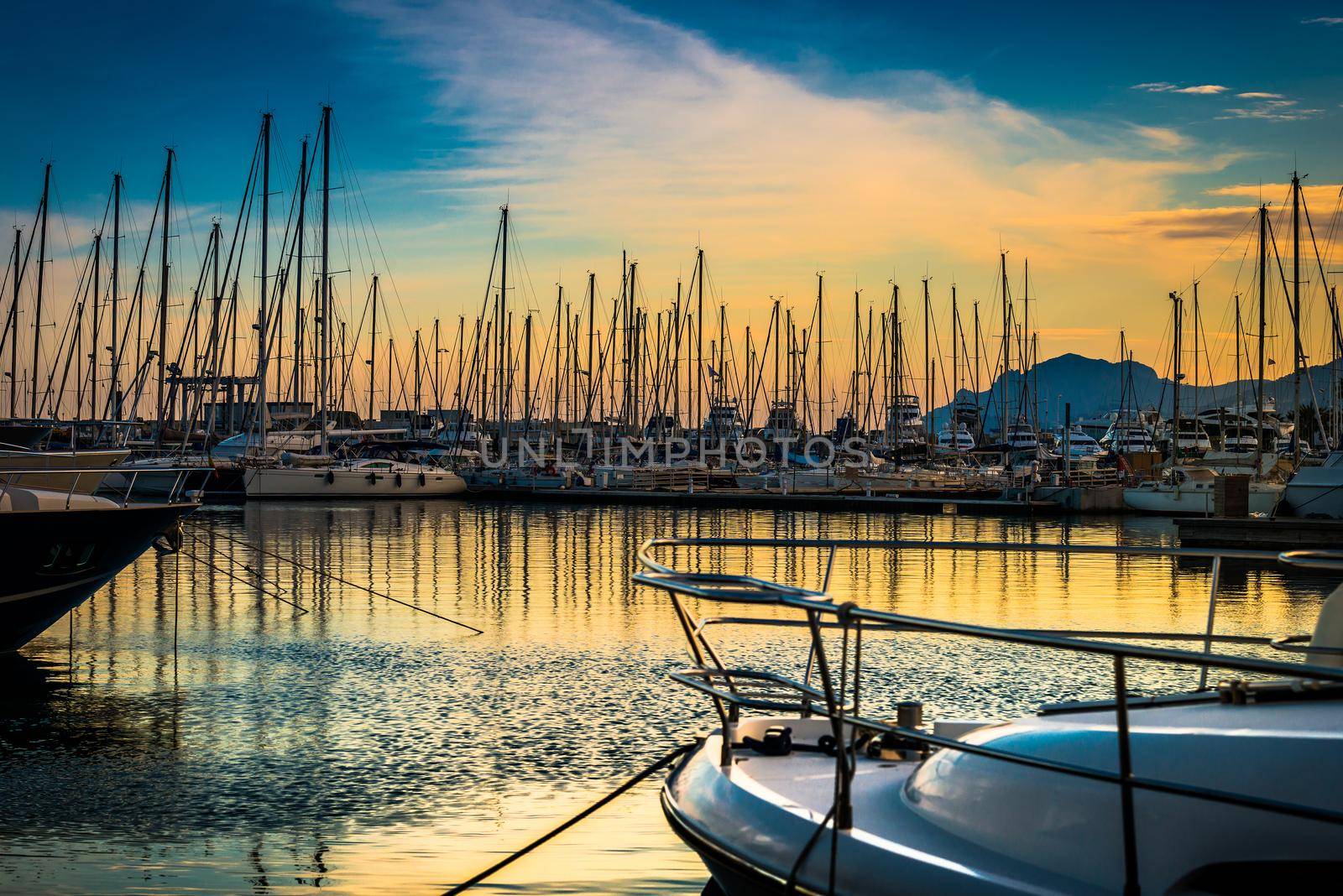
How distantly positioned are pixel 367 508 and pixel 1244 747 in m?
57.9

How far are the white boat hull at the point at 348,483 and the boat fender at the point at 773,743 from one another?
6061cm

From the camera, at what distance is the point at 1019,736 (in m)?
4.59

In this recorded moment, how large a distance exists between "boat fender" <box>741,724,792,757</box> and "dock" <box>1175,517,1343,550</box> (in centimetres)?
3096

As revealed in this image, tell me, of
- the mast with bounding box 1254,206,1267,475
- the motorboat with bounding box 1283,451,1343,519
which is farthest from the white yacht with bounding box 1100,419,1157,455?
the motorboat with bounding box 1283,451,1343,519

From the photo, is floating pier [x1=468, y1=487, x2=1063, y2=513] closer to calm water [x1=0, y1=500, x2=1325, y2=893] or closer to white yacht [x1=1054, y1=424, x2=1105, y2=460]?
calm water [x1=0, y1=500, x2=1325, y2=893]

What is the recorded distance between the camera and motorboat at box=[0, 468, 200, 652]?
15438 millimetres

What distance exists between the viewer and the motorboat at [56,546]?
50.6ft

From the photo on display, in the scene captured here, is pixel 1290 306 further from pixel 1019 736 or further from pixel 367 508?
pixel 1019 736

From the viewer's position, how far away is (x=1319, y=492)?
38719mm

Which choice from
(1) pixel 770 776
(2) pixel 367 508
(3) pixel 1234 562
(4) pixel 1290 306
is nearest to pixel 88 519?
(1) pixel 770 776

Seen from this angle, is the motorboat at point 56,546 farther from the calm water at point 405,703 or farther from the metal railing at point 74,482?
the calm water at point 405,703

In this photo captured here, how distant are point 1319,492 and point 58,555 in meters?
34.8

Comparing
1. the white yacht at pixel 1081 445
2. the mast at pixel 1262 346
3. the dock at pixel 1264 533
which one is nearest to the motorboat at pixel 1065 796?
the dock at pixel 1264 533

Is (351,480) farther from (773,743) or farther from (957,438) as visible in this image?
(773,743)
